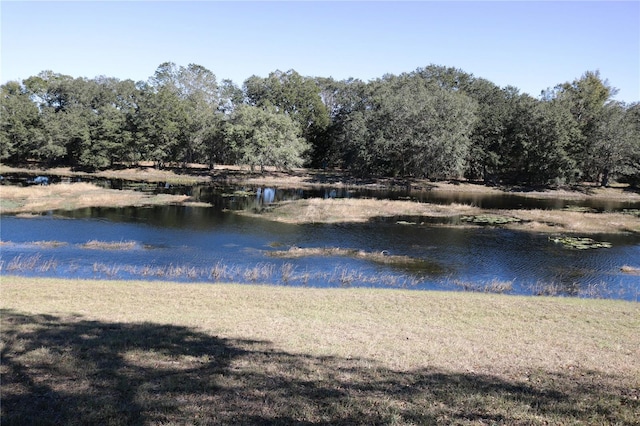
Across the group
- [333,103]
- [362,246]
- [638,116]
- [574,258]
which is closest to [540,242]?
[574,258]

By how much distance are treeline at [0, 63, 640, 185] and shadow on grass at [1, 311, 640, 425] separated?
77160 millimetres

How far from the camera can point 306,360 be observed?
10.5 m

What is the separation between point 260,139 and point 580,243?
202 feet

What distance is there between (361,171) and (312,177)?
1161 centimetres

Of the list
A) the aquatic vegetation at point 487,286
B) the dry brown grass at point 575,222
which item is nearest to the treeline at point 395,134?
the dry brown grass at point 575,222

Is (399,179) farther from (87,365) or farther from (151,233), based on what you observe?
(87,365)

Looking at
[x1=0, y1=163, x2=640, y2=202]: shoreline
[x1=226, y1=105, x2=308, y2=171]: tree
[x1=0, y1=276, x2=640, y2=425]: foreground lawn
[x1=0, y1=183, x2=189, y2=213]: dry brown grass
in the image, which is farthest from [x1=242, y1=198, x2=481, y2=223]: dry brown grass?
[x1=226, y1=105, x2=308, y2=171]: tree

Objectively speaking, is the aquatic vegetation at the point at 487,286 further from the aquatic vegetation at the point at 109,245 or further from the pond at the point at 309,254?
the aquatic vegetation at the point at 109,245

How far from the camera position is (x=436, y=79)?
11938 cm

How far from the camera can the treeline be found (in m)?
86.4

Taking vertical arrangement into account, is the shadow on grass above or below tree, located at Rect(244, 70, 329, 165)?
below

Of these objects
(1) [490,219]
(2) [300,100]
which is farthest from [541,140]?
(2) [300,100]

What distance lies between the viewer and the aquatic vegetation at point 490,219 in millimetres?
48219

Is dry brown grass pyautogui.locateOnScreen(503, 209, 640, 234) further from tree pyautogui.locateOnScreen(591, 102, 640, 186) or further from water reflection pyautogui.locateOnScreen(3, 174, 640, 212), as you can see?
tree pyautogui.locateOnScreen(591, 102, 640, 186)
